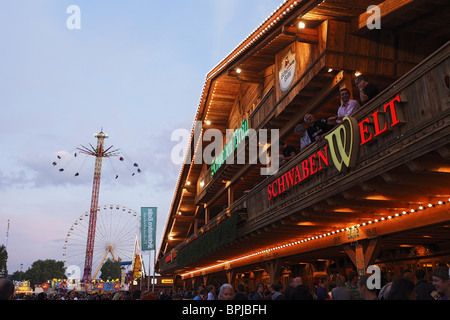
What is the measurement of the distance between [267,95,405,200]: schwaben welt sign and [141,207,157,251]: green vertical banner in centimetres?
2097

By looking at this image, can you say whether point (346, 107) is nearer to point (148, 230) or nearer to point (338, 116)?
point (338, 116)

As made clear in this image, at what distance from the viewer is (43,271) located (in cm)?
15450

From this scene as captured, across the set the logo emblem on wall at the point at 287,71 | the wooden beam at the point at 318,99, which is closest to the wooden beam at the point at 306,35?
the wooden beam at the point at 318,99

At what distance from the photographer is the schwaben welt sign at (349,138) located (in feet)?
25.2

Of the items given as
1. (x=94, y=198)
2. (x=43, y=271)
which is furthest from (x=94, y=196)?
(x=43, y=271)

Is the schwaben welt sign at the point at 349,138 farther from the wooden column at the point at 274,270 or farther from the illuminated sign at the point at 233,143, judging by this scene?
the illuminated sign at the point at 233,143

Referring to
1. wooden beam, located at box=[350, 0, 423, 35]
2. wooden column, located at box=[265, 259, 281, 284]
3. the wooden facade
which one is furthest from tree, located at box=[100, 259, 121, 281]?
wooden beam, located at box=[350, 0, 423, 35]

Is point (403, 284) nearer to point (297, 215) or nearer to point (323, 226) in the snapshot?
point (297, 215)

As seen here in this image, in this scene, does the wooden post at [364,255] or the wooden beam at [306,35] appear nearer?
the wooden post at [364,255]

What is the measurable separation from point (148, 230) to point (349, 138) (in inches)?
944

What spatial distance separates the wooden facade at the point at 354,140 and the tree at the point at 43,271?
15021cm
